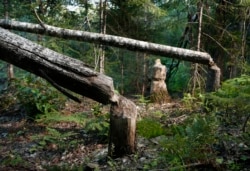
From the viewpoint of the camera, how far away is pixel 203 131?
4918 millimetres

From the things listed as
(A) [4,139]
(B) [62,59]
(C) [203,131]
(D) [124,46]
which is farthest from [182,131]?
(A) [4,139]

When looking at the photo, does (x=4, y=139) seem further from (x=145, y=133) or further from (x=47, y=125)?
(x=145, y=133)

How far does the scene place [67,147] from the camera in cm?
650

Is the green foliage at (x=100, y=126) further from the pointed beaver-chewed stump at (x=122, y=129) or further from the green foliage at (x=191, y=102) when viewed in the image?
the green foliage at (x=191, y=102)

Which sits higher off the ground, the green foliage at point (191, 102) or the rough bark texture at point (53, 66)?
the rough bark texture at point (53, 66)

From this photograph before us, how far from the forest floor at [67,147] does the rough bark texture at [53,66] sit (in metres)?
1.16

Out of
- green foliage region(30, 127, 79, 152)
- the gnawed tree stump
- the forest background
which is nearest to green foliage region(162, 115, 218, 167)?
the forest background

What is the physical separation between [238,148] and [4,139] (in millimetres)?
5101

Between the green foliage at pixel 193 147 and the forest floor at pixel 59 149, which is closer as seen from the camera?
the green foliage at pixel 193 147

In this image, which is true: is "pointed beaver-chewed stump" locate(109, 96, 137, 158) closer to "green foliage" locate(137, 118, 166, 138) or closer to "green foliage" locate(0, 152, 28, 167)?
"green foliage" locate(137, 118, 166, 138)

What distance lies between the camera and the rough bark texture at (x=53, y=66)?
489 cm

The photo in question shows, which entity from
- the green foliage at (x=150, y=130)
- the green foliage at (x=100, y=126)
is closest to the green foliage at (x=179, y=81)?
the green foliage at (x=150, y=130)

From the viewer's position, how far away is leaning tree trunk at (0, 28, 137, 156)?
16.1ft

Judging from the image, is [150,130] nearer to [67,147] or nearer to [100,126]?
[100,126]
